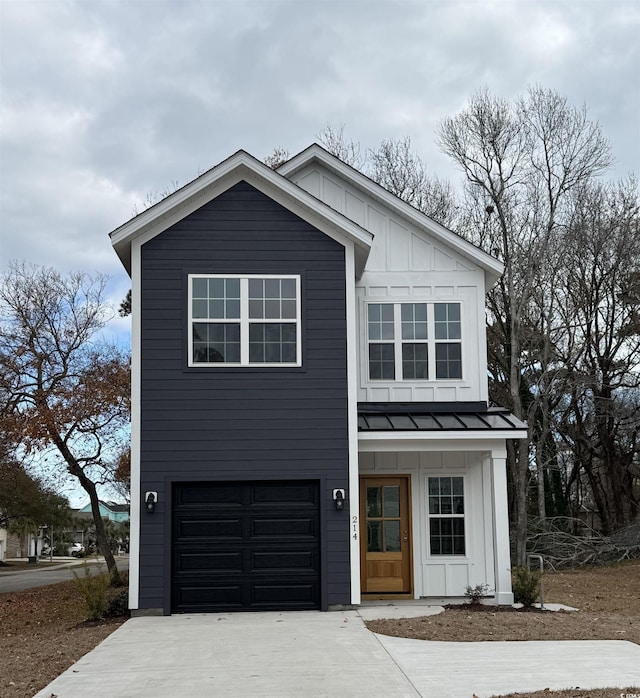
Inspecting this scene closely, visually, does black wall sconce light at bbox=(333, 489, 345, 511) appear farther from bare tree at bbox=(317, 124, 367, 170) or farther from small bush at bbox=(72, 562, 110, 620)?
bare tree at bbox=(317, 124, 367, 170)

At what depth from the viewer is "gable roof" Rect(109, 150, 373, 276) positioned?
1410cm

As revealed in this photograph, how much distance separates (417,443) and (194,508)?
3.84m

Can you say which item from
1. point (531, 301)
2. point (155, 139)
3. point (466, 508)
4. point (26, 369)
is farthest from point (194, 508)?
point (531, 301)

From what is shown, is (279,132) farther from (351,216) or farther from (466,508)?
(466,508)

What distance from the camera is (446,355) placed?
16.1 metres

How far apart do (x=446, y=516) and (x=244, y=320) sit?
5079 mm

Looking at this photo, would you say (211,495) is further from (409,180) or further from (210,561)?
(409,180)

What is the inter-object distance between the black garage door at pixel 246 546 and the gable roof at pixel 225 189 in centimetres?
404

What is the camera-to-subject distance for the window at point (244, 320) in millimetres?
14148

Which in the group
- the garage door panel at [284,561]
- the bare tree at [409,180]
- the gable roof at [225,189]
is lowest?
the garage door panel at [284,561]

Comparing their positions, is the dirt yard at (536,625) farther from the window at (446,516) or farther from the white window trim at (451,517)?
the window at (446,516)

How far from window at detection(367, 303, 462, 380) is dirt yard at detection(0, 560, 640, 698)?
14.2 ft

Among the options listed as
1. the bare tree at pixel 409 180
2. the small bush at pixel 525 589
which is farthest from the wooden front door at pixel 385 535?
the bare tree at pixel 409 180

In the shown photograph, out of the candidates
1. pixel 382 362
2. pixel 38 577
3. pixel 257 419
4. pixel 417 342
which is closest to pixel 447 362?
pixel 417 342
